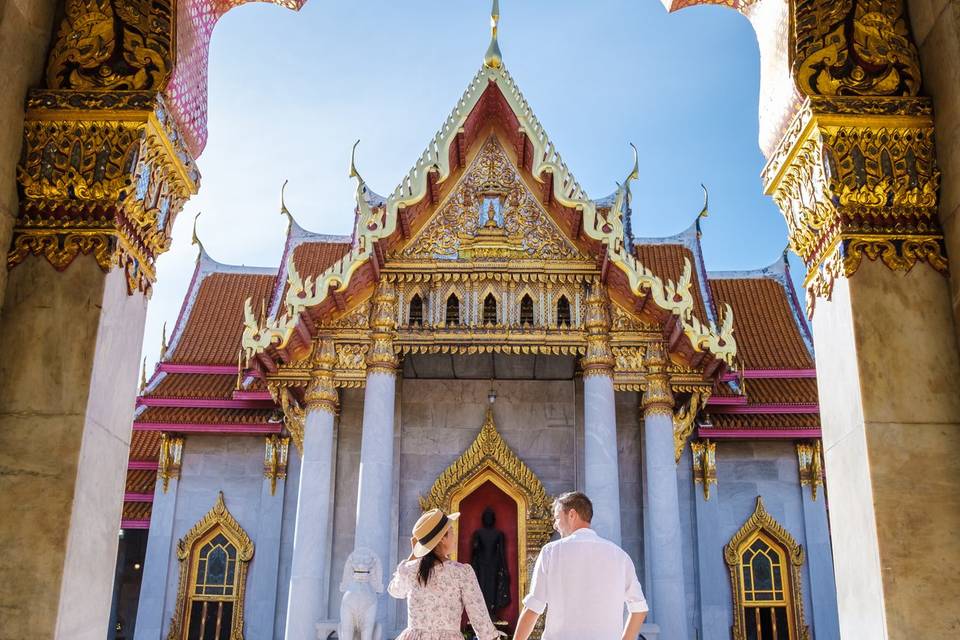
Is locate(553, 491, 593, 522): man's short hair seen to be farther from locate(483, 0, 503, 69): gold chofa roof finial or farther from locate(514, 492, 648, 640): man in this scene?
locate(483, 0, 503, 69): gold chofa roof finial

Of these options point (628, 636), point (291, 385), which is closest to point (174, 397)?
point (291, 385)

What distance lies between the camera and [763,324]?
55.8ft

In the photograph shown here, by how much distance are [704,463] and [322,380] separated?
612 cm

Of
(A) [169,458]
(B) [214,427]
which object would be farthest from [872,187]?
(A) [169,458]

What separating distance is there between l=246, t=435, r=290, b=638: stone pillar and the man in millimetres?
10566

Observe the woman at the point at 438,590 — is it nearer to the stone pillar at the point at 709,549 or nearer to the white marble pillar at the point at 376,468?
the white marble pillar at the point at 376,468

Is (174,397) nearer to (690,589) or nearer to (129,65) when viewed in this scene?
(690,589)

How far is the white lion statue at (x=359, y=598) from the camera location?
379 inches

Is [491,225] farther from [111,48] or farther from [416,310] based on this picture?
[111,48]

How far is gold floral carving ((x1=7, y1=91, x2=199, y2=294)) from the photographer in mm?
4758

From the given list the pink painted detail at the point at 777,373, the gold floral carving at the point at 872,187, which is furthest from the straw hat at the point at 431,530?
the pink painted detail at the point at 777,373

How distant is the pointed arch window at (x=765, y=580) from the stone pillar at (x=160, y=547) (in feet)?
27.6

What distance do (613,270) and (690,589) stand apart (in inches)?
206

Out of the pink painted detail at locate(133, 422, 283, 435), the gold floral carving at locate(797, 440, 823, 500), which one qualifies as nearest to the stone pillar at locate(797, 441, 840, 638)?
the gold floral carving at locate(797, 440, 823, 500)
